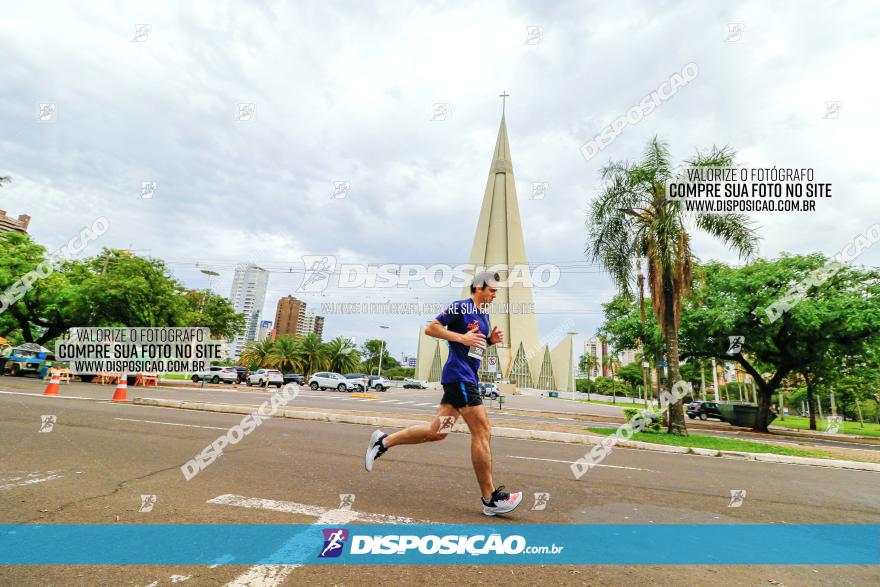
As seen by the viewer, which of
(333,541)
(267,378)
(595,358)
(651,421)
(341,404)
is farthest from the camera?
(595,358)

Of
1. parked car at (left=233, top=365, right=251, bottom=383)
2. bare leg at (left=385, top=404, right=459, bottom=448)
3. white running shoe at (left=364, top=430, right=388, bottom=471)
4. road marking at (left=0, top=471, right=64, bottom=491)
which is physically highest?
bare leg at (left=385, top=404, right=459, bottom=448)

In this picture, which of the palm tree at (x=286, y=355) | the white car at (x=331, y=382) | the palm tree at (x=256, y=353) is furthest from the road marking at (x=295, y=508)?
the palm tree at (x=256, y=353)

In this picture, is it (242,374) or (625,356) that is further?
(625,356)

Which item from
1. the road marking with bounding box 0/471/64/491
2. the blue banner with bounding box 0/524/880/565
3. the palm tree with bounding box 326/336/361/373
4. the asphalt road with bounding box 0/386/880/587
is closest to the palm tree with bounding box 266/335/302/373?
the palm tree with bounding box 326/336/361/373

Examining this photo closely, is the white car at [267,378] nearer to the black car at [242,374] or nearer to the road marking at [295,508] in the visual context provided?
the black car at [242,374]

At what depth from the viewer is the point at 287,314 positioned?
94312mm

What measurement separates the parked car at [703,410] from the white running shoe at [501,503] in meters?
32.1

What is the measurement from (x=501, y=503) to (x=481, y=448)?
0.45m

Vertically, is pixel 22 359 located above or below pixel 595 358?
below

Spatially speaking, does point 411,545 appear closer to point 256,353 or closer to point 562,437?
point 562,437

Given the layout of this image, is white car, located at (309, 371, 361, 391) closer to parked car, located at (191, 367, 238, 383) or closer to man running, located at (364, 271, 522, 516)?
parked car, located at (191, 367, 238, 383)

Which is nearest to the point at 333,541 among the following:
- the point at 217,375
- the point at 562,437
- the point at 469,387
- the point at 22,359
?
the point at 469,387

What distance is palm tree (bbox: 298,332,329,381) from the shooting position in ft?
165

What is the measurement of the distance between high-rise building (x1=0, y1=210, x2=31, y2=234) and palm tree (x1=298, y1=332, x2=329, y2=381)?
47812 mm
